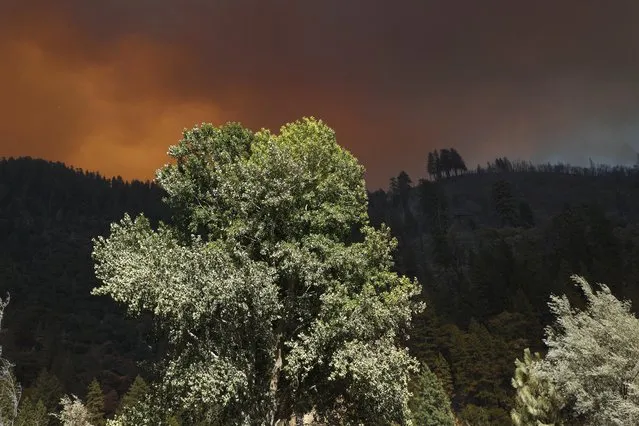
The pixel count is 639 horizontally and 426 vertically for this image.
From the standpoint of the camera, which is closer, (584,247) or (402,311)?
(402,311)

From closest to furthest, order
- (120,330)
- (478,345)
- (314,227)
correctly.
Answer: (314,227) → (478,345) → (120,330)

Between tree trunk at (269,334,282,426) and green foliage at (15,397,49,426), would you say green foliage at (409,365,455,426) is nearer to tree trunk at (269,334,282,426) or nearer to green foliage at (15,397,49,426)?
tree trunk at (269,334,282,426)

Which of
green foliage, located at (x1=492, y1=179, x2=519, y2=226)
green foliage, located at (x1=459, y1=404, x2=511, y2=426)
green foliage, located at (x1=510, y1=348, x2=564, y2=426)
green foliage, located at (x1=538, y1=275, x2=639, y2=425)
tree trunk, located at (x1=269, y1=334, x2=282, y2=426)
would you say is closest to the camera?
tree trunk, located at (x1=269, y1=334, x2=282, y2=426)

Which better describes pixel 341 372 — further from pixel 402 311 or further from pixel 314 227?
pixel 314 227

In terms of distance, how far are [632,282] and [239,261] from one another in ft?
254

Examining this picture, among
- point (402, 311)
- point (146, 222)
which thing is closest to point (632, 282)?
point (402, 311)

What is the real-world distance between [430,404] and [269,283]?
143 ft

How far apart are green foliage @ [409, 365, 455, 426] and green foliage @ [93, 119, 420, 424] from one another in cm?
3649

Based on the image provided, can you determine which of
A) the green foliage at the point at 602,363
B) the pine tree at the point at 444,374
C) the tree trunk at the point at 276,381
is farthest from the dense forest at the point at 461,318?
the green foliage at the point at 602,363

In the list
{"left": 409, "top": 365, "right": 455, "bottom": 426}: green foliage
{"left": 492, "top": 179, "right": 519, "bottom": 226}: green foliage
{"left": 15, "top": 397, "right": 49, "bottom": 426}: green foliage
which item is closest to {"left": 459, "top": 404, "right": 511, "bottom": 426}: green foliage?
{"left": 409, "top": 365, "right": 455, "bottom": 426}: green foliage

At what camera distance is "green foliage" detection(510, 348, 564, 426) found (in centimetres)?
3512

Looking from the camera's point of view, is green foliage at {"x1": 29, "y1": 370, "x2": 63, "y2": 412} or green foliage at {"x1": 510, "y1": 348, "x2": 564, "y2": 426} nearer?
green foliage at {"x1": 510, "y1": 348, "x2": 564, "y2": 426}

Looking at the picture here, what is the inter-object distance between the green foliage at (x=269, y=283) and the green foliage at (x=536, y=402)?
20099mm

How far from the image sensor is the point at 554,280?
89.6 metres
